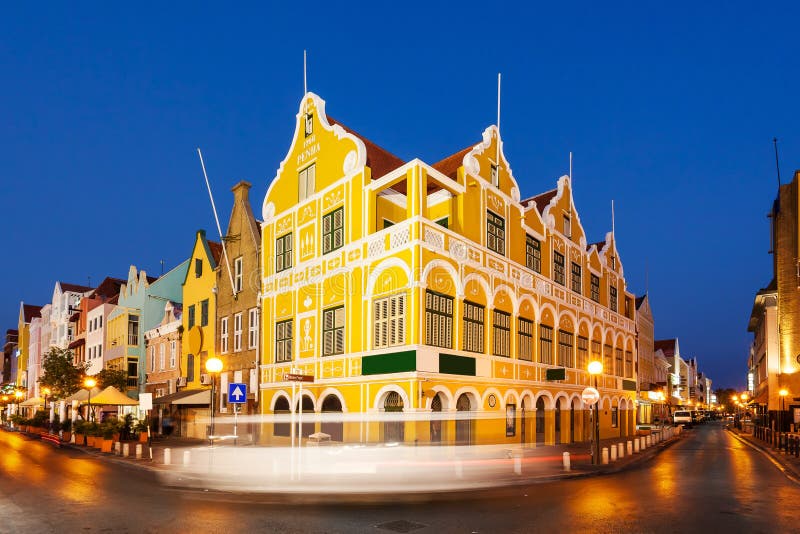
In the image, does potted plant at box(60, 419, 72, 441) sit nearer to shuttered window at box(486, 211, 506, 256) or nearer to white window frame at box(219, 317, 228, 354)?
white window frame at box(219, 317, 228, 354)

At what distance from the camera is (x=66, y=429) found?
44781mm

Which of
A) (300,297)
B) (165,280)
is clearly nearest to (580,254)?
(300,297)

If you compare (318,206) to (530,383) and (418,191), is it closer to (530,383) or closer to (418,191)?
(418,191)

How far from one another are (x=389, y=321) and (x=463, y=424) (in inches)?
201

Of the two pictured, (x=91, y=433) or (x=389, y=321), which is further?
(x=91, y=433)

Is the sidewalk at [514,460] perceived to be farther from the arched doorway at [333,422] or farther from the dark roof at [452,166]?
the dark roof at [452,166]

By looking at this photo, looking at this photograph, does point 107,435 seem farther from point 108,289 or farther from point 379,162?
point 108,289

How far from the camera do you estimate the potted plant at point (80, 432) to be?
3628 centimetres

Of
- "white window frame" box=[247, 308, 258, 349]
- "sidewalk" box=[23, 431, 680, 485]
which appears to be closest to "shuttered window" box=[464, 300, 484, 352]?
"sidewalk" box=[23, 431, 680, 485]

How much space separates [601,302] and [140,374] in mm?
33804

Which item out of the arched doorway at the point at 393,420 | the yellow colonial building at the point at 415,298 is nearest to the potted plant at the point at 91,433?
the yellow colonial building at the point at 415,298

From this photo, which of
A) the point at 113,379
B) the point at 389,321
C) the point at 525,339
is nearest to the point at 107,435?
the point at 113,379

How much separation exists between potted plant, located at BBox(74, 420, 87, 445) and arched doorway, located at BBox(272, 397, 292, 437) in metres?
12.0

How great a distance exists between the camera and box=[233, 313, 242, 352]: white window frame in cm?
3544
